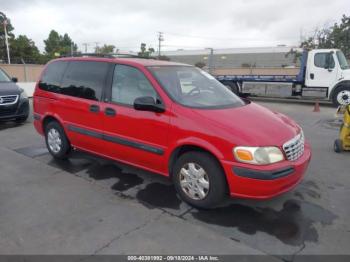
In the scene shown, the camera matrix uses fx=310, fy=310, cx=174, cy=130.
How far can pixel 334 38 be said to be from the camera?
25266 mm

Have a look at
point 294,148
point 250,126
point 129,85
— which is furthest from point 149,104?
point 294,148

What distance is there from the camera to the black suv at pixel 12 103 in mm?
7914

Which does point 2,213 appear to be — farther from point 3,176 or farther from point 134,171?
point 134,171

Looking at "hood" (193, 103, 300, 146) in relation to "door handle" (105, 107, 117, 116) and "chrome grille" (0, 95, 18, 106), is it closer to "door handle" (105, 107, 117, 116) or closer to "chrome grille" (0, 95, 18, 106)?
"door handle" (105, 107, 117, 116)

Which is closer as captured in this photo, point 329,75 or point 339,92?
point 339,92

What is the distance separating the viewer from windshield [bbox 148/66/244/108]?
3.91 m

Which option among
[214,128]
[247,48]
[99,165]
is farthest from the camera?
[247,48]

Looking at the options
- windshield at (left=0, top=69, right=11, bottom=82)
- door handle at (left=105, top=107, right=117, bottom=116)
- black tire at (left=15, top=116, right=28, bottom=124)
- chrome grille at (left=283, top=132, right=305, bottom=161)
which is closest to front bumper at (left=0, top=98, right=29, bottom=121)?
black tire at (left=15, top=116, right=28, bottom=124)

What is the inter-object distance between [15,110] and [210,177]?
22.0ft

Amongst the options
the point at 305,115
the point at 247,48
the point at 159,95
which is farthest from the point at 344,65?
the point at 247,48

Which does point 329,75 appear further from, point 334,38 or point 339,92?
point 334,38

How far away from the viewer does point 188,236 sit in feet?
10.1

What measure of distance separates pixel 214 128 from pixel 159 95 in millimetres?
878

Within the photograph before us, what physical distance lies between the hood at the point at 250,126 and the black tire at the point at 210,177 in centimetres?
35
